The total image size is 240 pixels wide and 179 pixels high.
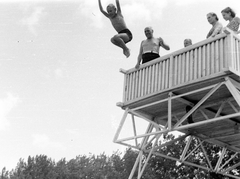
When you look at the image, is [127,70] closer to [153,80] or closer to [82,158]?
[153,80]

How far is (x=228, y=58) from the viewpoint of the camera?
34.7ft

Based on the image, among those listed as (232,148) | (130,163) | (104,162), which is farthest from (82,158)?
(232,148)

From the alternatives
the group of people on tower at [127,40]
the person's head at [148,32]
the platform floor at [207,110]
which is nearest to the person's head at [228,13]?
the group of people on tower at [127,40]

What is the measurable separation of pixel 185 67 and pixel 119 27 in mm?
2847

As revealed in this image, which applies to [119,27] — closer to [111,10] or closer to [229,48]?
[111,10]

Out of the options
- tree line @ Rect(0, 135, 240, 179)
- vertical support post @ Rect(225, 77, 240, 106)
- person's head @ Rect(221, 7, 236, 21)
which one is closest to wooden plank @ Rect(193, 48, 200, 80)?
vertical support post @ Rect(225, 77, 240, 106)

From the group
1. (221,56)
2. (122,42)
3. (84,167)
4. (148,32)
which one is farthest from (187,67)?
(84,167)

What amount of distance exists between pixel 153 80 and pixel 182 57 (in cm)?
118

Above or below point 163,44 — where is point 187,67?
below

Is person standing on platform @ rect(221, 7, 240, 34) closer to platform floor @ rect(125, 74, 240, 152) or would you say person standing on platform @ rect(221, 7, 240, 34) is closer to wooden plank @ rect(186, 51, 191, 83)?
wooden plank @ rect(186, 51, 191, 83)

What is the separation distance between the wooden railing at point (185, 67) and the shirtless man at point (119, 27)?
0.85 metres

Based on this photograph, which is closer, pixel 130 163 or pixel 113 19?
pixel 113 19

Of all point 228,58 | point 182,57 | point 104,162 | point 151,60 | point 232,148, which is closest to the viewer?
point 228,58

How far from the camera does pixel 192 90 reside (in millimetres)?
11750
